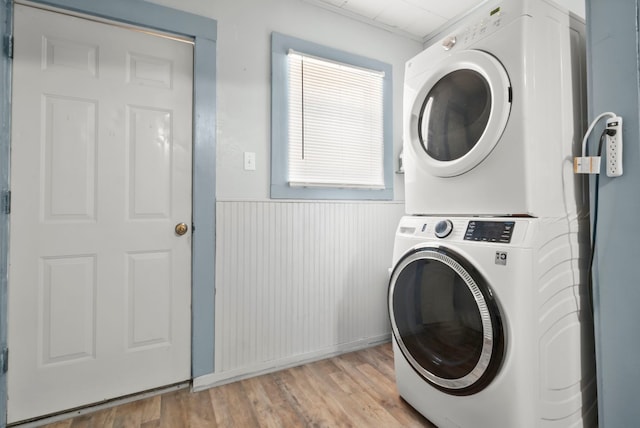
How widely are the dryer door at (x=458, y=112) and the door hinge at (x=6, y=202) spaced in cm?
189

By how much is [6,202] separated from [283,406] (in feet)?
5.30

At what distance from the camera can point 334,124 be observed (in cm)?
209

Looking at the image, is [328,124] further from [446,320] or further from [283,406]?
[283,406]

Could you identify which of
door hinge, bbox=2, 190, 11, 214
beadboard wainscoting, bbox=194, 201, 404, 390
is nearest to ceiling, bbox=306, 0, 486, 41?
beadboard wainscoting, bbox=194, 201, 404, 390

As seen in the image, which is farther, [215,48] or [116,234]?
[215,48]

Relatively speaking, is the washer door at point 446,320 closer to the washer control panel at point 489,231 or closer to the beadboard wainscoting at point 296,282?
the washer control panel at point 489,231

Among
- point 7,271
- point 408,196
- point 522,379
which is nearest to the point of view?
point 522,379

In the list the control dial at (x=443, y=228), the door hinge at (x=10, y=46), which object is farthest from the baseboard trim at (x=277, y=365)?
the door hinge at (x=10, y=46)

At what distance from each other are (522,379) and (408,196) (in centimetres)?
86

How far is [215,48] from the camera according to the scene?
1726mm

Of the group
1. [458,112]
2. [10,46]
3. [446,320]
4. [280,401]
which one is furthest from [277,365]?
[10,46]

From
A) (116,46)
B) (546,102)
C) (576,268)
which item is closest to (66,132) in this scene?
(116,46)

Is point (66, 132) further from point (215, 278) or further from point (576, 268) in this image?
point (576, 268)

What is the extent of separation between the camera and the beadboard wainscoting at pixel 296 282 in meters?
1.76
